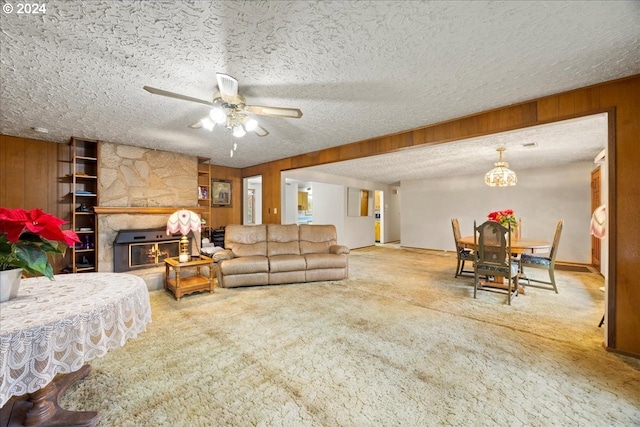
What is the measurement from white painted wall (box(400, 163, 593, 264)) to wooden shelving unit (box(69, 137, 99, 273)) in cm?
764

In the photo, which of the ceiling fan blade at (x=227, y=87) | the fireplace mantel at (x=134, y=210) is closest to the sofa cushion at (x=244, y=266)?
the fireplace mantel at (x=134, y=210)

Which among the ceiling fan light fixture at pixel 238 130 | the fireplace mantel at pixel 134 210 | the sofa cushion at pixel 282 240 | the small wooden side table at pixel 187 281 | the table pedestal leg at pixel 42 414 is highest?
the ceiling fan light fixture at pixel 238 130

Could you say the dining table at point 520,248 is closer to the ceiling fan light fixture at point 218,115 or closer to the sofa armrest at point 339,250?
the sofa armrest at point 339,250

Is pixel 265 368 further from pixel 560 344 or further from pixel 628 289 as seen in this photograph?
pixel 628 289

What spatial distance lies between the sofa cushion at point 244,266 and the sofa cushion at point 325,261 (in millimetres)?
695

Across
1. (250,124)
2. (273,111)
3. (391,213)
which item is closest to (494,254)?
(273,111)

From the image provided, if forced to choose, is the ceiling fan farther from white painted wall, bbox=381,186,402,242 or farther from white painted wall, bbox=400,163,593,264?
white painted wall, bbox=381,186,402,242

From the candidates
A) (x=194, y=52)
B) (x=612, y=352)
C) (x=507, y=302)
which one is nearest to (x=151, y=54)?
(x=194, y=52)

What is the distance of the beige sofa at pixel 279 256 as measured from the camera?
3.81 meters

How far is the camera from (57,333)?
1053 mm

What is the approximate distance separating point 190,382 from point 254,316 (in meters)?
1.08

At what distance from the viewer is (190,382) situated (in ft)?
5.67

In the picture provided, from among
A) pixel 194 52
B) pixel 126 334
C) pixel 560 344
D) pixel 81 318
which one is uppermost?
pixel 194 52

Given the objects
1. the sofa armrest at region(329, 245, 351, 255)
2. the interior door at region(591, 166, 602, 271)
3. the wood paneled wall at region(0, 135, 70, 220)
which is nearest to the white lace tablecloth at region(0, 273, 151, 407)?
the sofa armrest at region(329, 245, 351, 255)
